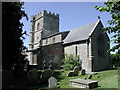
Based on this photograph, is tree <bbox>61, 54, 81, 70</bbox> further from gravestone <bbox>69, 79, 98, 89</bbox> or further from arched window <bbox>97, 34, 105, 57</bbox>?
gravestone <bbox>69, 79, 98, 89</bbox>

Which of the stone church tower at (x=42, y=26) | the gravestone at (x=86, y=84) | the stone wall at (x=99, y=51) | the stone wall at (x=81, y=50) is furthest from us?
the stone church tower at (x=42, y=26)

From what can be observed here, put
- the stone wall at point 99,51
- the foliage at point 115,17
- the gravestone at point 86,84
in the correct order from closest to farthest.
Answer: the foliage at point 115,17 → the gravestone at point 86,84 → the stone wall at point 99,51

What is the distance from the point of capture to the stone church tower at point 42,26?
125 feet

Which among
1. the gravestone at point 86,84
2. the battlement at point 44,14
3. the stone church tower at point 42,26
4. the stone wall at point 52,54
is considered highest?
the battlement at point 44,14

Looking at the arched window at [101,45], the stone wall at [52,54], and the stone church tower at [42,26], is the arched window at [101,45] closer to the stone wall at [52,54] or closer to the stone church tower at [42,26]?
the stone wall at [52,54]

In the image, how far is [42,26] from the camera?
125 ft

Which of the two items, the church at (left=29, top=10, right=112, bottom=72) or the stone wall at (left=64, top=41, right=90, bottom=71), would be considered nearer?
the church at (left=29, top=10, right=112, bottom=72)

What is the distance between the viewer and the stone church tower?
3809cm

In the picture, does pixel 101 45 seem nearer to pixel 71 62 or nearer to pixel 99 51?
pixel 99 51

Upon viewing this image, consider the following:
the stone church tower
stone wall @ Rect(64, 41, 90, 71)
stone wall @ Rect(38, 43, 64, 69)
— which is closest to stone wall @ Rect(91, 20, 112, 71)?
stone wall @ Rect(64, 41, 90, 71)

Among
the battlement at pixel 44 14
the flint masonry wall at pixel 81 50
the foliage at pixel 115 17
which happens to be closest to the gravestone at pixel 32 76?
the foliage at pixel 115 17

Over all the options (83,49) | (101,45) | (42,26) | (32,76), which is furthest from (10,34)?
(42,26)

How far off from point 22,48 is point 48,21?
2517cm

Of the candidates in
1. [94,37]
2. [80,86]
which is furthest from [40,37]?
[80,86]
